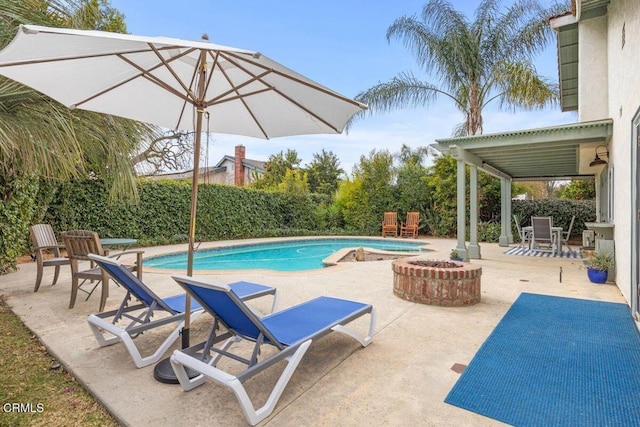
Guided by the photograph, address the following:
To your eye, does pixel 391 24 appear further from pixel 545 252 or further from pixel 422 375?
pixel 422 375

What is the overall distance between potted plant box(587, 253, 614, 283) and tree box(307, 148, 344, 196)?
2471 centimetres

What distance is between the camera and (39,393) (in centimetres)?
255

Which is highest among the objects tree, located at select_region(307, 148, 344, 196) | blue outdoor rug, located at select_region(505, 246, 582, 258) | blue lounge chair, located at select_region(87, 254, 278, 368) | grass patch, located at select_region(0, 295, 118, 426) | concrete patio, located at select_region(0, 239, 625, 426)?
tree, located at select_region(307, 148, 344, 196)

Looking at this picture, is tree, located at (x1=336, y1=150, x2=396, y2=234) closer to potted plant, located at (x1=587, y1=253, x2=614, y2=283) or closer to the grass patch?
potted plant, located at (x1=587, y1=253, x2=614, y2=283)

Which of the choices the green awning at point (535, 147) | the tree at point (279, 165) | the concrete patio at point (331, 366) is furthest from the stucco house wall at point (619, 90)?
the tree at point (279, 165)

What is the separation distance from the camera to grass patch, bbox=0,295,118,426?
Answer: 2236 mm

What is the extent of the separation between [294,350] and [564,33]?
1045cm

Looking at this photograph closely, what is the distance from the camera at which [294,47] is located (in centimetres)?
1396

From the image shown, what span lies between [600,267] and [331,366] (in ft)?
19.6

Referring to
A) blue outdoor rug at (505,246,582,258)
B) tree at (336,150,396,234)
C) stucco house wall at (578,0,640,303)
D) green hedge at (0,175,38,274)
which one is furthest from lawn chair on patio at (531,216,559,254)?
green hedge at (0,175,38,274)

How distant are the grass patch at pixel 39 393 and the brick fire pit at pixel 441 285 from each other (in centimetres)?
378

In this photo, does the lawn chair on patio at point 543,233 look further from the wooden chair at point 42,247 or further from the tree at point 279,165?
the tree at point 279,165

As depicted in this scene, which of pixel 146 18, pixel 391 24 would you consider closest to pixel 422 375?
pixel 146 18

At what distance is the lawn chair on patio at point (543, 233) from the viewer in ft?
32.7
